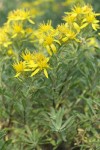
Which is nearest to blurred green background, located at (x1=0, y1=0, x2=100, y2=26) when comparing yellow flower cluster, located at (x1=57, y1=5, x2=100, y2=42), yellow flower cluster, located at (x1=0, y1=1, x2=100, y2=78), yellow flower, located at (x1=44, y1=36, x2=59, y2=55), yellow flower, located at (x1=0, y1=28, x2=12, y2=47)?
yellow flower cluster, located at (x1=0, y1=1, x2=100, y2=78)

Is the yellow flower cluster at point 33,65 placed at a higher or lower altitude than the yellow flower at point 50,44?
lower

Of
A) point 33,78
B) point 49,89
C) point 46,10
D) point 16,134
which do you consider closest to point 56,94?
point 49,89

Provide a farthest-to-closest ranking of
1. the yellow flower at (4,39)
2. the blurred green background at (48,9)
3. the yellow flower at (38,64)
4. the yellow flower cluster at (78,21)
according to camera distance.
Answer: the blurred green background at (48,9), the yellow flower at (4,39), the yellow flower cluster at (78,21), the yellow flower at (38,64)

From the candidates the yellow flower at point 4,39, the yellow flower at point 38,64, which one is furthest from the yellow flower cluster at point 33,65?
the yellow flower at point 4,39

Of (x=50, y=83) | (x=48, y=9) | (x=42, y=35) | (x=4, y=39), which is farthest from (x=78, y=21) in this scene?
(x=48, y=9)

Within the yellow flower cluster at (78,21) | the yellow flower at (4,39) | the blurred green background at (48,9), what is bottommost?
the yellow flower cluster at (78,21)

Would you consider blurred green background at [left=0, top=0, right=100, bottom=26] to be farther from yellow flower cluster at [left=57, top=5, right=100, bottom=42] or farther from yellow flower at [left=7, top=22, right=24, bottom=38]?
yellow flower cluster at [left=57, top=5, right=100, bottom=42]

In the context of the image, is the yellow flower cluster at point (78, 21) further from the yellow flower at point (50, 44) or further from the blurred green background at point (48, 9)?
the blurred green background at point (48, 9)

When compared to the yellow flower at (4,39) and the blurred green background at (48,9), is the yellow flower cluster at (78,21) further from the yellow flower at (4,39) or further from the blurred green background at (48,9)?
the blurred green background at (48,9)

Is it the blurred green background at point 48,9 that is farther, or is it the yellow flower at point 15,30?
the blurred green background at point 48,9

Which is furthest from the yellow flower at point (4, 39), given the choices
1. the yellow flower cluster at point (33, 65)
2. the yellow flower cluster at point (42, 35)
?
the yellow flower cluster at point (33, 65)

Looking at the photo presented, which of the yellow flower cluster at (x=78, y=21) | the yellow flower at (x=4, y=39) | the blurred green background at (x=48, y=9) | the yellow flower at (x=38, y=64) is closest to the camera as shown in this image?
the yellow flower at (x=38, y=64)

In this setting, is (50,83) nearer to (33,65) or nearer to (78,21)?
(33,65)
